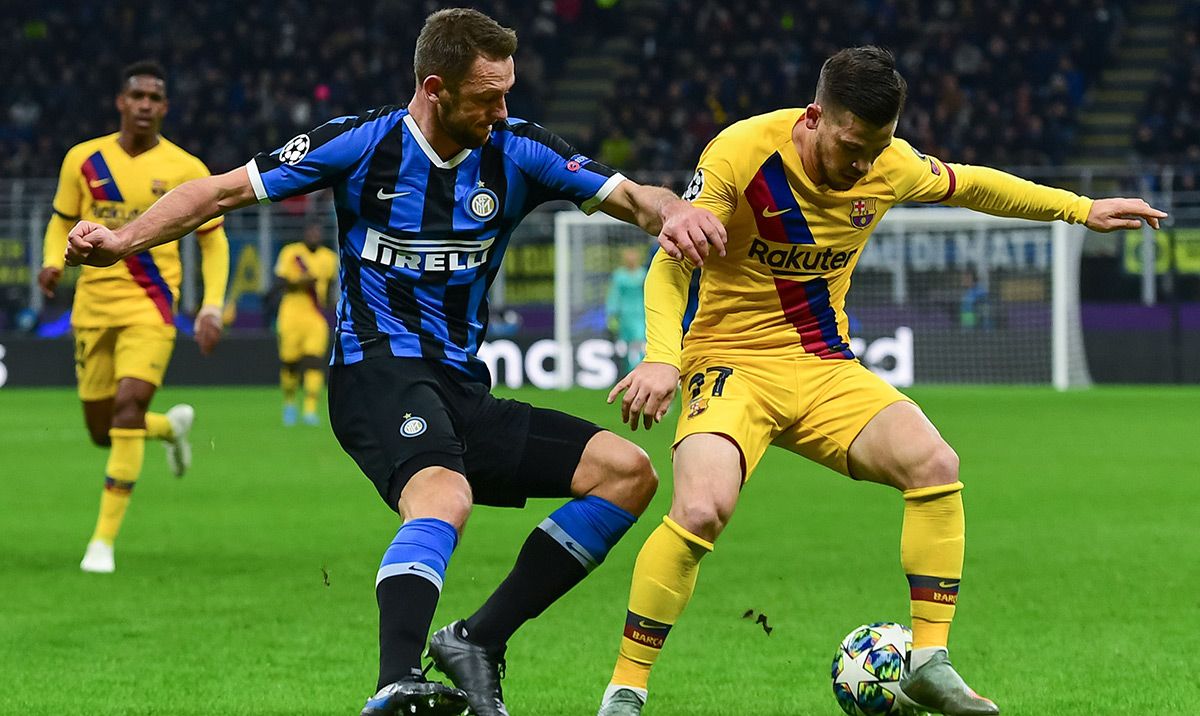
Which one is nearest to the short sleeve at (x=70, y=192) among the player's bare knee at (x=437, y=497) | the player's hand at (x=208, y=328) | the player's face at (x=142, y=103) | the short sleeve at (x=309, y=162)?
the player's face at (x=142, y=103)

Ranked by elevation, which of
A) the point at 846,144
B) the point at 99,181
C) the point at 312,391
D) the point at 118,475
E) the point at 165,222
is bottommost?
the point at 312,391

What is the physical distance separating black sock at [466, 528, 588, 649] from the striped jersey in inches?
21.2

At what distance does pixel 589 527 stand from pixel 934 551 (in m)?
0.96

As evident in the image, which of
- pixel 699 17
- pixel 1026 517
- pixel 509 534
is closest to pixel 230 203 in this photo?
pixel 509 534

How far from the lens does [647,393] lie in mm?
4660

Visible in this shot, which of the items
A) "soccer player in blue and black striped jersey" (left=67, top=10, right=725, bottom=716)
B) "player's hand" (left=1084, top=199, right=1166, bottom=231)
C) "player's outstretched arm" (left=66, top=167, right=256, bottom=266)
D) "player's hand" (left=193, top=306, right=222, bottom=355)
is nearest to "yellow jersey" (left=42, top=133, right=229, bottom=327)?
"player's hand" (left=193, top=306, right=222, bottom=355)

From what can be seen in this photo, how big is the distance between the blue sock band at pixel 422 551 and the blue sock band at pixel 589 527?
1.79 ft

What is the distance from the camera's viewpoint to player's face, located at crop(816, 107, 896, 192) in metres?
4.95

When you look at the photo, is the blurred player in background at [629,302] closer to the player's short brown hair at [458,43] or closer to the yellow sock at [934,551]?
the yellow sock at [934,551]

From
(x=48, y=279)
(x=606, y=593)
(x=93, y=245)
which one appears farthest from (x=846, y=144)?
(x=48, y=279)

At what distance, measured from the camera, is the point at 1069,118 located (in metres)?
27.7

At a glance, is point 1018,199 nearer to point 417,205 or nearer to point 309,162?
point 417,205

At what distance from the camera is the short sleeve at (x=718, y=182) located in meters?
5.09

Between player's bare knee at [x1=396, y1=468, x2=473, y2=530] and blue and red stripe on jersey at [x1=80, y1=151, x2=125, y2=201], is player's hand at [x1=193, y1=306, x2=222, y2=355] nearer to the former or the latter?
blue and red stripe on jersey at [x1=80, y1=151, x2=125, y2=201]
